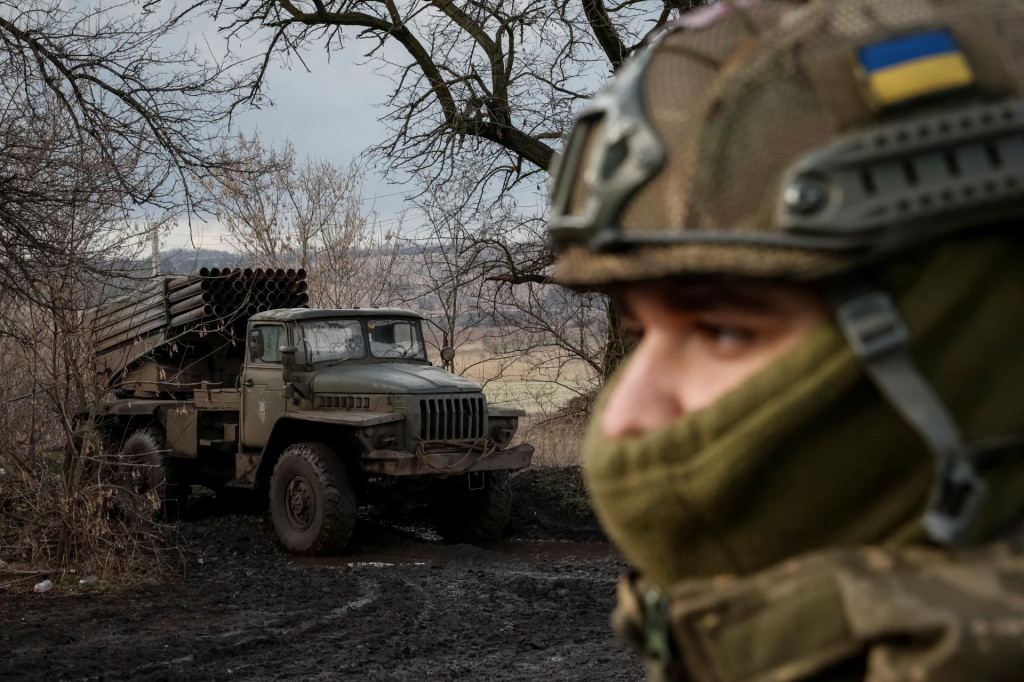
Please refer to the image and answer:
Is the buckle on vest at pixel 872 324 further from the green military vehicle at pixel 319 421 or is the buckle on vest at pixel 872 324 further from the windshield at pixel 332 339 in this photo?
the windshield at pixel 332 339

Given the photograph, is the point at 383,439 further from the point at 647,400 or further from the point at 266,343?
the point at 647,400

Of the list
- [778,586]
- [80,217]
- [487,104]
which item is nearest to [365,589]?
[80,217]

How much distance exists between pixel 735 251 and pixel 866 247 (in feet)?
0.33

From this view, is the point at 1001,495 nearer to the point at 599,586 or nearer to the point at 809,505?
the point at 809,505

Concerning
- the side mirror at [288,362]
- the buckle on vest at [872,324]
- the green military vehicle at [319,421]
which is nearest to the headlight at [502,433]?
the green military vehicle at [319,421]

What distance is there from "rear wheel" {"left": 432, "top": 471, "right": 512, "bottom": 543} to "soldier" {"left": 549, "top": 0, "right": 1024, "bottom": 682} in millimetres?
9436

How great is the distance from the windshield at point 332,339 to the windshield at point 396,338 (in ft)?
0.44

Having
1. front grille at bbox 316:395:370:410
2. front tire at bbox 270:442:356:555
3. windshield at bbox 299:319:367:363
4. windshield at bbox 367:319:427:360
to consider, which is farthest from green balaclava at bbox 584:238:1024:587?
windshield at bbox 367:319:427:360

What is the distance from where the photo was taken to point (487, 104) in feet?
40.6

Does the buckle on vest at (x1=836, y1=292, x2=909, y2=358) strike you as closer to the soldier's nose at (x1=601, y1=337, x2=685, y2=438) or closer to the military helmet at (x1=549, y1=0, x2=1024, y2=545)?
the military helmet at (x1=549, y1=0, x2=1024, y2=545)

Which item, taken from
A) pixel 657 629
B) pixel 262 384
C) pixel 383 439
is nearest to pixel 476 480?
pixel 383 439

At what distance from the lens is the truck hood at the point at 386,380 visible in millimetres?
9773

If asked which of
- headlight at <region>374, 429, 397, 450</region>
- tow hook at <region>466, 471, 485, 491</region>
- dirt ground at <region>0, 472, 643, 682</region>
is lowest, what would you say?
dirt ground at <region>0, 472, 643, 682</region>

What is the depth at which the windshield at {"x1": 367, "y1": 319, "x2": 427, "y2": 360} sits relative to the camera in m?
10.7
